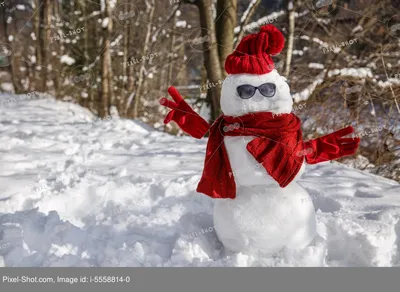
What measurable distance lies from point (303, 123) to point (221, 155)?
256 centimetres

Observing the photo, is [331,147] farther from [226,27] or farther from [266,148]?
[226,27]

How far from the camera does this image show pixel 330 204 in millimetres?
2127

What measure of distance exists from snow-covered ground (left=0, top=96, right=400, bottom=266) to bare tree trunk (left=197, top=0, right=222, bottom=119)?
86cm

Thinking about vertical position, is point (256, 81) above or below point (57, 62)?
above

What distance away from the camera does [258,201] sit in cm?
155

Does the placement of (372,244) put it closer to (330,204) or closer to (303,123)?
(330,204)

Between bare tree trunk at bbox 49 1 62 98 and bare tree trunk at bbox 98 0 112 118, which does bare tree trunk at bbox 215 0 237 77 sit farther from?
bare tree trunk at bbox 49 1 62 98

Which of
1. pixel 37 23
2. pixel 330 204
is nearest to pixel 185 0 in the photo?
pixel 330 204

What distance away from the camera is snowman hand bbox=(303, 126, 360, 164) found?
60.9 inches

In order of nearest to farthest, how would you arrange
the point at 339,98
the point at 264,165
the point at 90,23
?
the point at 264,165, the point at 339,98, the point at 90,23

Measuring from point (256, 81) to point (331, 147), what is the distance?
45 centimetres

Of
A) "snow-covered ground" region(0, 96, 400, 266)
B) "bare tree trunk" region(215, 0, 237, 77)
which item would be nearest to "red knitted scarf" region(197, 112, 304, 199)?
"snow-covered ground" region(0, 96, 400, 266)

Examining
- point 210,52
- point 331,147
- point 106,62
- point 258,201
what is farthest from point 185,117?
point 106,62
